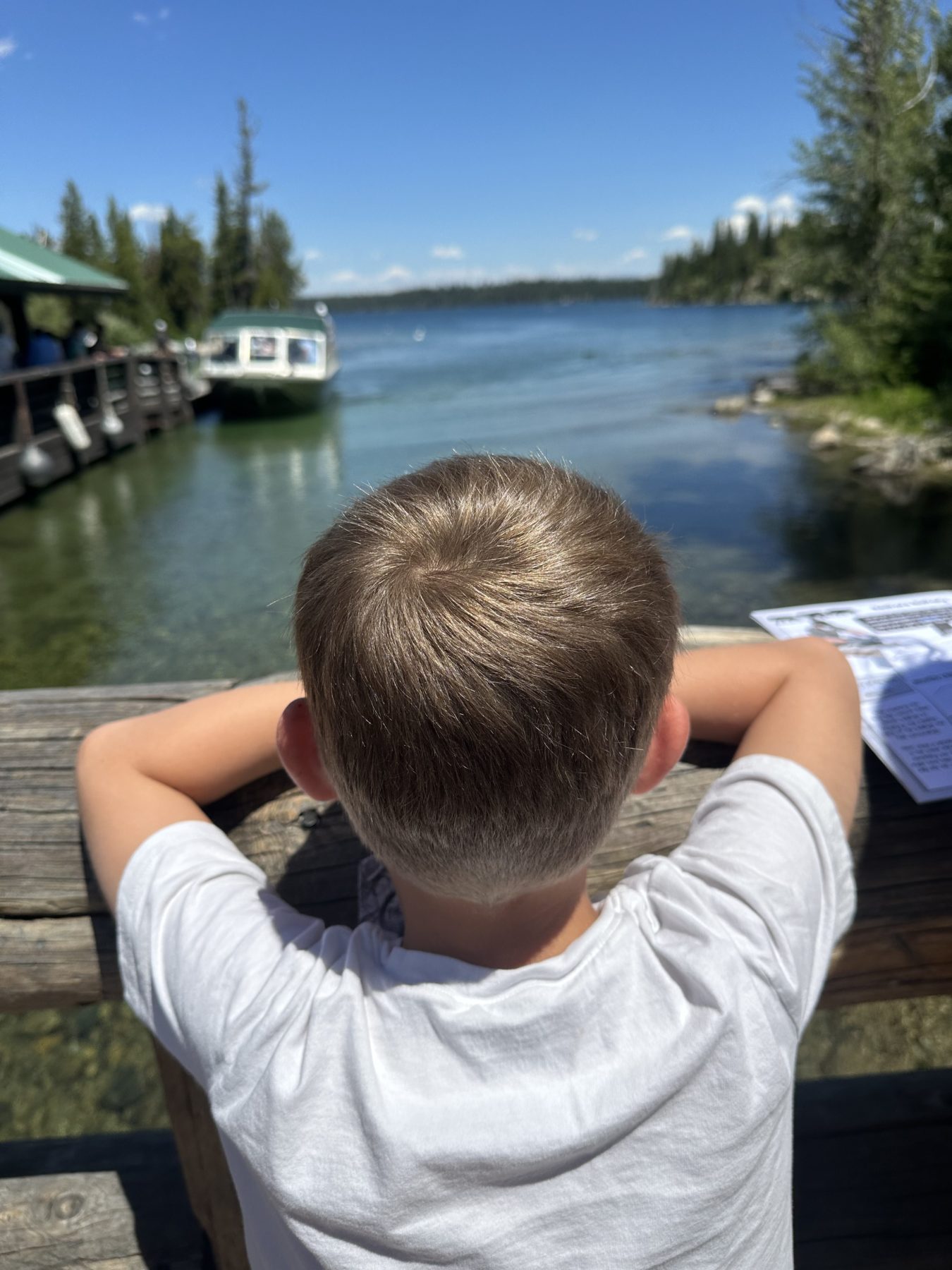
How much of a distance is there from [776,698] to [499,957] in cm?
53

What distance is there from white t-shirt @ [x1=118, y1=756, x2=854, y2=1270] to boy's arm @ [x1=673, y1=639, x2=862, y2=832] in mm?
210

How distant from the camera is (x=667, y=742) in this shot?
0.97 meters

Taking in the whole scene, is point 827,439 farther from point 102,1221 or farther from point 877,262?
point 102,1221

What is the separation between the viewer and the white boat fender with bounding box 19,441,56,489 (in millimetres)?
12562

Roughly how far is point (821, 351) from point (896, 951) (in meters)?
21.9

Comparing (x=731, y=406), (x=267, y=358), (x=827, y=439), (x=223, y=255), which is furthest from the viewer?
(x=223, y=255)

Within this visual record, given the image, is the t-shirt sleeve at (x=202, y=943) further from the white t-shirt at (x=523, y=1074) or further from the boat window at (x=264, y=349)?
the boat window at (x=264, y=349)

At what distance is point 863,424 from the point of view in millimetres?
16328

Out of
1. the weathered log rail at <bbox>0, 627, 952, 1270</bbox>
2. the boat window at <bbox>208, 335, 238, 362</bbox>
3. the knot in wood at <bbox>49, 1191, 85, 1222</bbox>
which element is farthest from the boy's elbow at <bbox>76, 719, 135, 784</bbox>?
the boat window at <bbox>208, 335, 238, 362</bbox>

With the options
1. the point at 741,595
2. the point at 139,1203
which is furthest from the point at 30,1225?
the point at 741,595

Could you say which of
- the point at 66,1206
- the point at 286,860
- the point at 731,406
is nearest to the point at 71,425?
the point at 731,406

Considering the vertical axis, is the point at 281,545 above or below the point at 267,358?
below

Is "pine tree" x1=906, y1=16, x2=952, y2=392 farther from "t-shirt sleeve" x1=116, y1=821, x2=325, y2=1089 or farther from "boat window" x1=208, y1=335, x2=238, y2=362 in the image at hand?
"boat window" x1=208, y1=335, x2=238, y2=362

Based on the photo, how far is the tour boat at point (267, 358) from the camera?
2267 centimetres
